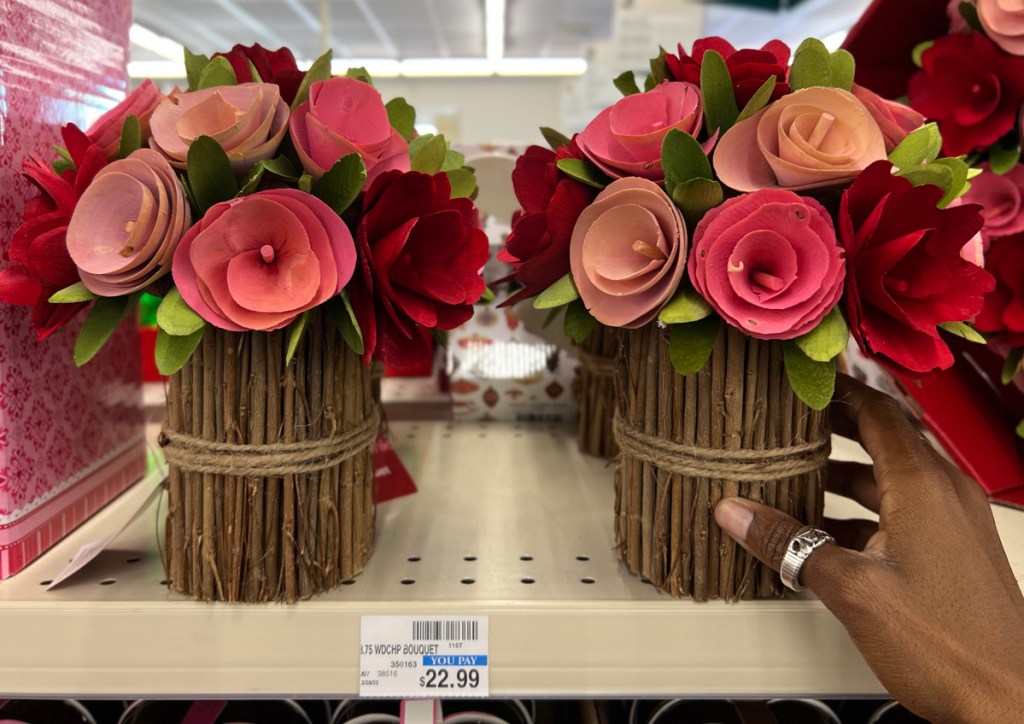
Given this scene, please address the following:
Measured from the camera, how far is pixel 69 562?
0.62m

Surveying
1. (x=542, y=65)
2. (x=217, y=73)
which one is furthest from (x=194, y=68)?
(x=542, y=65)

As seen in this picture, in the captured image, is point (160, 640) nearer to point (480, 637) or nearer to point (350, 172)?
point (480, 637)

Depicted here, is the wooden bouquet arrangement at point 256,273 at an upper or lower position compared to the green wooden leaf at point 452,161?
lower

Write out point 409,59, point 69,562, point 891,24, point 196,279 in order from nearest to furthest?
1. point 196,279
2. point 69,562
3. point 891,24
4. point 409,59

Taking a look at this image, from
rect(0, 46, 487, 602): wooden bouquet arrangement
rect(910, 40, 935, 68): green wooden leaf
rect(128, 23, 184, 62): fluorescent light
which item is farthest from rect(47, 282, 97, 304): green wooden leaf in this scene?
rect(128, 23, 184, 62): fluorescent light

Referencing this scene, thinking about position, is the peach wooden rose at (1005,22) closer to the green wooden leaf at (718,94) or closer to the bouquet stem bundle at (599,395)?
the green wooden leaf at (718,94)

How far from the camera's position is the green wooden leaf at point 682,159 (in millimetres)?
500

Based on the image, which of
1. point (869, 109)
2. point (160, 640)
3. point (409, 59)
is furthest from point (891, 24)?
point (409, 59)

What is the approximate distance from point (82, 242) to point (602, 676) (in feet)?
1.60

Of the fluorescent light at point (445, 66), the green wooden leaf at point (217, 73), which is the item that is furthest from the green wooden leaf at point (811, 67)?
the fluorescent light at point (445, 66)

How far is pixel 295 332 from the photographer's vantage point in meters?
0.50

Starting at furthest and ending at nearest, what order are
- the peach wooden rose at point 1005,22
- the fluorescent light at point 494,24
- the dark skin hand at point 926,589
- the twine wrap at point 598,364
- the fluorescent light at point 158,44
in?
the fluorescent light at point 158,44, the fluorescent light at point 494,24, the twine wrap at point 598,364, the peach wooden rose at point 1005,22, the dark skin hand at point 926,589

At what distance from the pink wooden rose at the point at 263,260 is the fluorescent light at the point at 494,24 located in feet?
14.2

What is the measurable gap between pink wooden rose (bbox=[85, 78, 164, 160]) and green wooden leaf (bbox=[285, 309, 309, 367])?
0.18m
